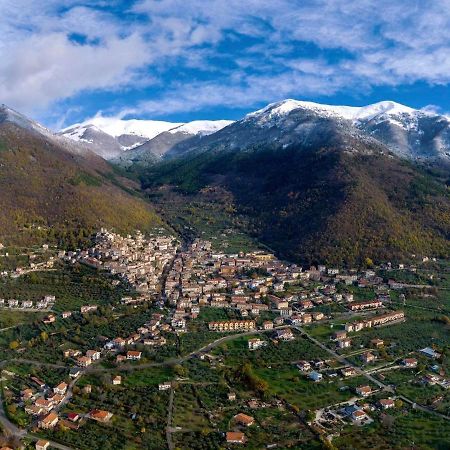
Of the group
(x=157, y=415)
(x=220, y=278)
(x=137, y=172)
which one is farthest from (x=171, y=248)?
(x=137, y=172)

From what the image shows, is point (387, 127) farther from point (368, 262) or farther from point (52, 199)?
point (52, 199)

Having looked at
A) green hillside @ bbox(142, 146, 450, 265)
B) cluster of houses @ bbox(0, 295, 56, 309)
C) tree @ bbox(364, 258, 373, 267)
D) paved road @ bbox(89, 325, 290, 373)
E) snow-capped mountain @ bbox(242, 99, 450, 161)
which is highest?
snow-capped mountain @ bbox(242, 99, 450, 161)

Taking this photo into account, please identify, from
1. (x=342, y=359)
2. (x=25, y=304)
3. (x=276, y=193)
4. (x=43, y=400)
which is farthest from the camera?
(x=276, y=193)

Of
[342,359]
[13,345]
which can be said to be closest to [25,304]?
[13,345]

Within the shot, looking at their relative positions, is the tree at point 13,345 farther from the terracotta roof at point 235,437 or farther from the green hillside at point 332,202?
the green hillside at point 332,202

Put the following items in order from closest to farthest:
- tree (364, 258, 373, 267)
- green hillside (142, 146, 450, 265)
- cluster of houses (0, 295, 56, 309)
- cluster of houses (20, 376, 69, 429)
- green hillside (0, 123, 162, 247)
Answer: cluster of houses (20, 376, 69, 429), cluster of houses (0, 295, 56, 309), tree (364, 258, 373, 267), green hillside (0, 123, 162, 247), green hillside (142, 146, 450, 265)

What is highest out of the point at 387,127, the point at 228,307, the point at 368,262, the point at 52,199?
the point at 387,127

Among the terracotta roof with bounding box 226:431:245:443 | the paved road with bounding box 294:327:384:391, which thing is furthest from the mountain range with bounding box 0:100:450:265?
the terracotta roof with bounding box 226:431:245:443

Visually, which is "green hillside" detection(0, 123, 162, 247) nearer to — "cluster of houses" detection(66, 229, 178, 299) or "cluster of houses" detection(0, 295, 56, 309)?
"cluster of houses" detection(66, 229, 178, 299)

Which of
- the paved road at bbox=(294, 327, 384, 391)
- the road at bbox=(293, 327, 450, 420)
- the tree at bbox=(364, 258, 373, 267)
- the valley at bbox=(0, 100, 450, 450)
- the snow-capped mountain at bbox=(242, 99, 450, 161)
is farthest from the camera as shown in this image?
the snow-capped mountain at bbox=(242, 99, 450, 161)

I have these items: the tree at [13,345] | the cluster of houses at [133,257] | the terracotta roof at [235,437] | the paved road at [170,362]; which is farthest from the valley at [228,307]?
the tree at [13,345]
